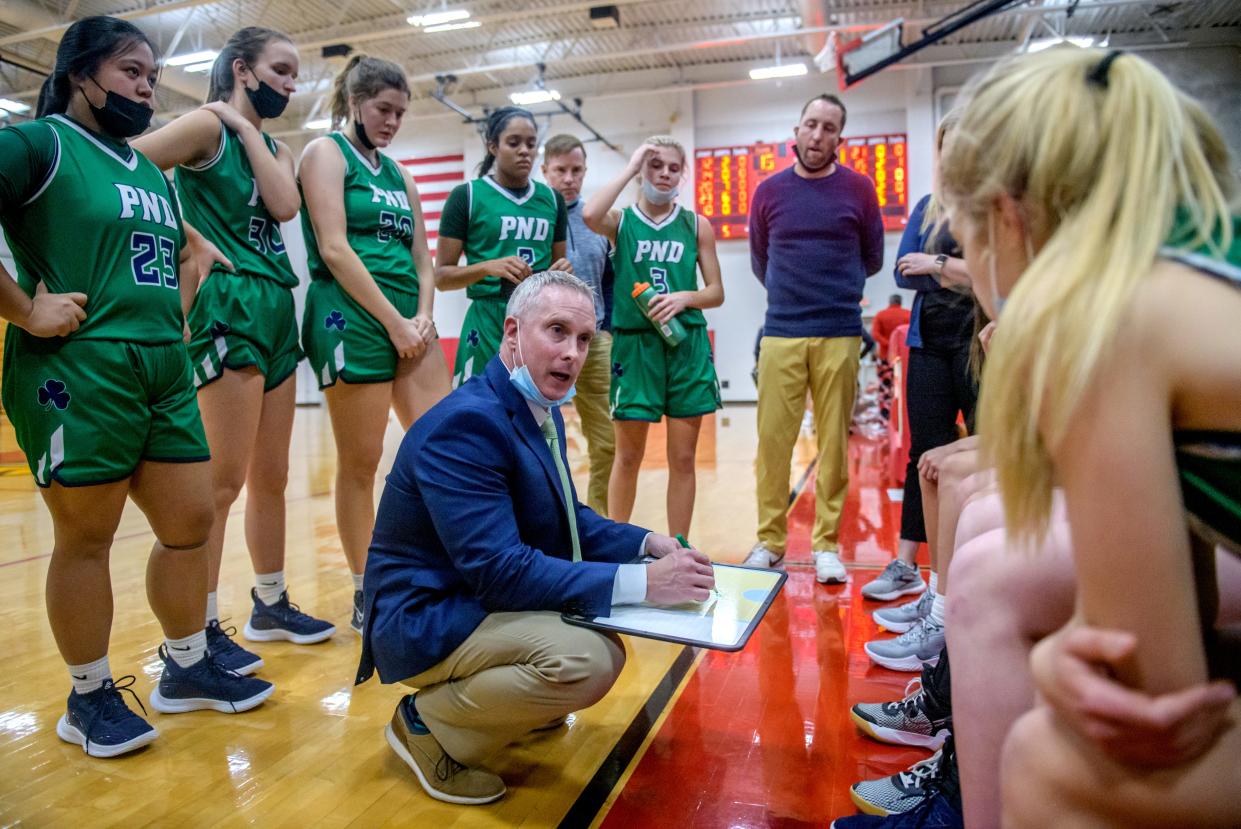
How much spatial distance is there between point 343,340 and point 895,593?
2.07 m

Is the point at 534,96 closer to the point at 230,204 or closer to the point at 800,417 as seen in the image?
the point at 800,417

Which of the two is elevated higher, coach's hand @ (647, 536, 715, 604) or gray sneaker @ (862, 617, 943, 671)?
coach's hand @ (647, 536, 715, 604)

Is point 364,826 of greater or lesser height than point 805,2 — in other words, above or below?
below

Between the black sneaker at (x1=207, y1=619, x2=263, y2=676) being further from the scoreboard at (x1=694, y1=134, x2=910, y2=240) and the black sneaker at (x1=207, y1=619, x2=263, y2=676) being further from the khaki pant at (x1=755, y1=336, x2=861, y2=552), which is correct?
the scoreboard at (x1=694, y1=134, x2=910, y2=240)

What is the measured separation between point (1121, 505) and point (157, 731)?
2133 millimetres

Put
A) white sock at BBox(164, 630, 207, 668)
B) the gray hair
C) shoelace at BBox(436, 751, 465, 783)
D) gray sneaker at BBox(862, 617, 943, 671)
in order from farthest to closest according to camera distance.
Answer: gray sneaker at BBox(862, 617, 943, 671) → white sock at BBox(164, 630, 207, 668) → the gray hair → shoelace at BBox(436, 751, 465, 783)

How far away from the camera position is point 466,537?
160cm

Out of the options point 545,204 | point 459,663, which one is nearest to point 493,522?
point 459,663

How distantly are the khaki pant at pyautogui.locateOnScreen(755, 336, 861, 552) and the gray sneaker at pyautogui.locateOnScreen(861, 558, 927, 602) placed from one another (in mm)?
327

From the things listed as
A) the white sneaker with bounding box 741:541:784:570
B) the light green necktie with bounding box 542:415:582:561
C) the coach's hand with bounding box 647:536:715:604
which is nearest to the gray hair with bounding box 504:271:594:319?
the light green necktie with bounding box 542:415:582:561

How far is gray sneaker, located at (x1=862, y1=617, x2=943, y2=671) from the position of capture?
2.26 meters

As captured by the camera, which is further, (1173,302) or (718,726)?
(718,726)

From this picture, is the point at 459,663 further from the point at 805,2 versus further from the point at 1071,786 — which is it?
the point at 805,2

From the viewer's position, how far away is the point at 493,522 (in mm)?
1621
